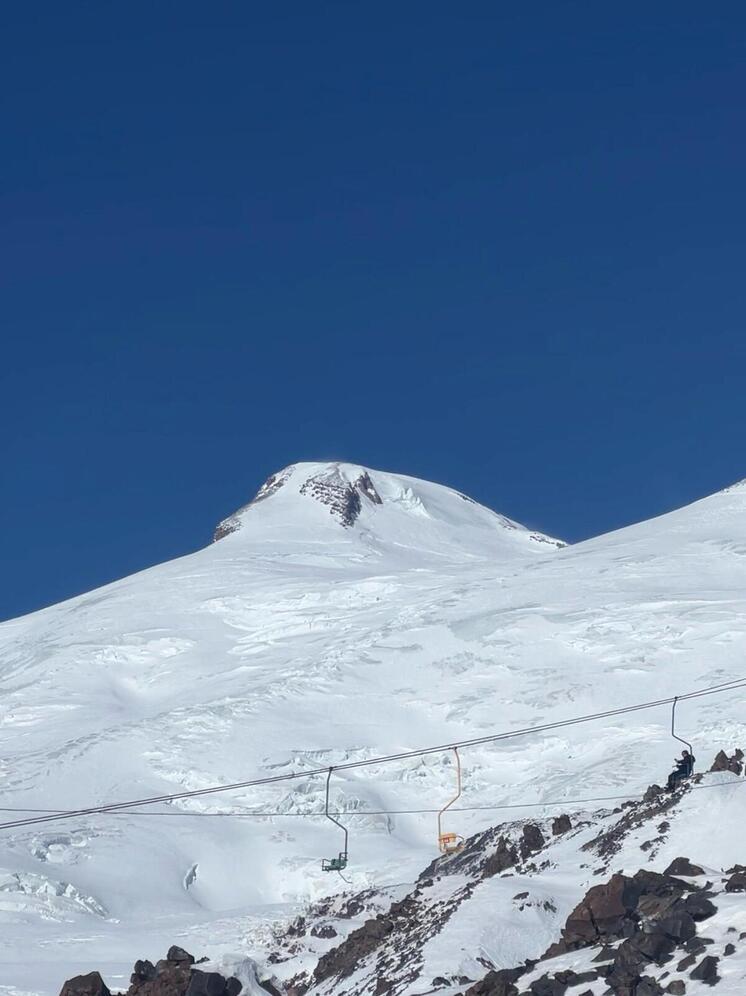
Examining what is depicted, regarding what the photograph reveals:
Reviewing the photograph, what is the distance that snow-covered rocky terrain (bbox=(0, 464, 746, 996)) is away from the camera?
28234 mm

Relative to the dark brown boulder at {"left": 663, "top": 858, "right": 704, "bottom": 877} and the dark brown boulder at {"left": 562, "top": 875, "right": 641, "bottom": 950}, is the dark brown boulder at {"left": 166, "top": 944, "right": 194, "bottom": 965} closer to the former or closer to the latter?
the dark brown boulder at {"left": 562, "top": 875, "right": 641, "bottom": 950}

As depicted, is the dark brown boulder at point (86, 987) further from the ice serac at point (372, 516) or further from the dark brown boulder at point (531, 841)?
the ice serac at point (372, 516)

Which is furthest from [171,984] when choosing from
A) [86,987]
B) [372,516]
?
[372,516]

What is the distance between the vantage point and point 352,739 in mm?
51375

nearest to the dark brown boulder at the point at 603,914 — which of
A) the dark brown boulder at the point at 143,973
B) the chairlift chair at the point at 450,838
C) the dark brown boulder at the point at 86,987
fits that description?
the dark brown boulder at the point at 143,973

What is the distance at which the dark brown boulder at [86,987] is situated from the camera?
24.4m

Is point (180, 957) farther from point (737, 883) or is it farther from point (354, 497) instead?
point (354, 497)

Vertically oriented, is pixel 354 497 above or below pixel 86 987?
above

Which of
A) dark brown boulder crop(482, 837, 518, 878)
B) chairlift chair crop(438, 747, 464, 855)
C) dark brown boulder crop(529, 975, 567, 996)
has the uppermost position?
chairlift chair crop(438, 747, 464, 855)

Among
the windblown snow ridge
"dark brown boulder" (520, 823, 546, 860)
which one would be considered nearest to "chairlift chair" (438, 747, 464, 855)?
"dark brown boulder" (520, 823, 546, 860)

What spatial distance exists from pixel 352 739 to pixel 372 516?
224 ft

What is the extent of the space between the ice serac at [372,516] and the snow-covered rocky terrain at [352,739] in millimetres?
22642

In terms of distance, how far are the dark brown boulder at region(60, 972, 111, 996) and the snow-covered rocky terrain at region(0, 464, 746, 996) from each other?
2471 mm

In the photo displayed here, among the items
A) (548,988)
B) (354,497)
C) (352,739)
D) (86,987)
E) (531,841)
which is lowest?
(548,988)
